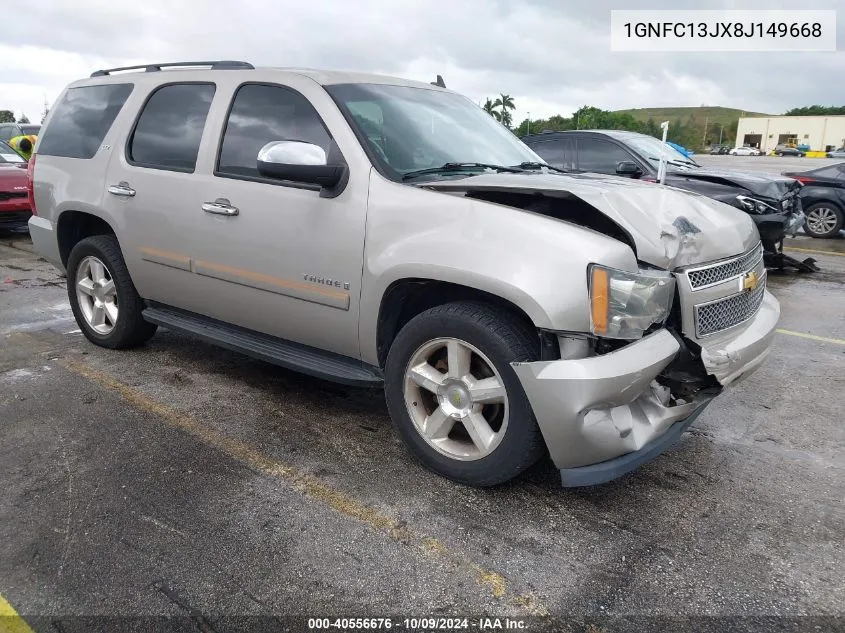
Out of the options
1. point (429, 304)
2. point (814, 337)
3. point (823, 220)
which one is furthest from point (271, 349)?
point (823, 220)

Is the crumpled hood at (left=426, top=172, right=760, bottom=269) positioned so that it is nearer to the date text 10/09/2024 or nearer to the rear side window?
the date text 10/09/2024

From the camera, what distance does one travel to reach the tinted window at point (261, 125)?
3580mm

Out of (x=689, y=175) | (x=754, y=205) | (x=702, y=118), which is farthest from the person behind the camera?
(x=702, y=118)

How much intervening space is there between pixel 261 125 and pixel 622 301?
2.22 m

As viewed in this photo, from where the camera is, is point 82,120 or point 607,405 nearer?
point 607,405

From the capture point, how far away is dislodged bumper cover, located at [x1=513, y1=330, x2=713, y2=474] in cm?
257

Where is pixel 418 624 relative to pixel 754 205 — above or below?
below

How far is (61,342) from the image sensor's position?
17.1 ft

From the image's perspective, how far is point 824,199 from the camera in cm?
1147

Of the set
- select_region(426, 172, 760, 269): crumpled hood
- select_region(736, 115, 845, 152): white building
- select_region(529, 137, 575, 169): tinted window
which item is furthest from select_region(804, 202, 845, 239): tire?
select_region(736, 115, 845, 152): white building

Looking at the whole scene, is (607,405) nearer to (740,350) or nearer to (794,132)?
(740,350)

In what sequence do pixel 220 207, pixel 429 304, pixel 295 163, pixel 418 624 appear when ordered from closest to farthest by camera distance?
pixel 418 624, pixel 295 163, pixel 429 304, pixel 220 207

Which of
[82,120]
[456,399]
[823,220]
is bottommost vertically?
[823,220]

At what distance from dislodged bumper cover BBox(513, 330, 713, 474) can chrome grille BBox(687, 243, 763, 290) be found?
292 mm
